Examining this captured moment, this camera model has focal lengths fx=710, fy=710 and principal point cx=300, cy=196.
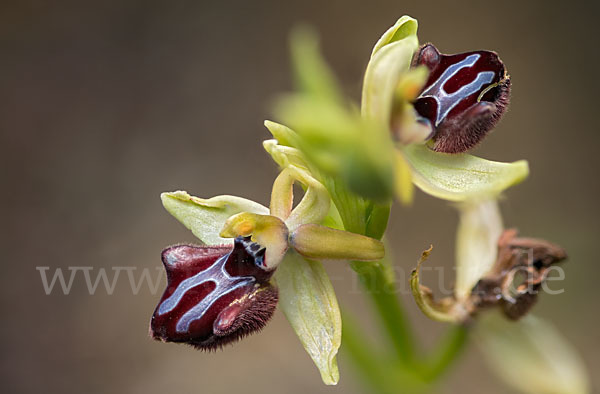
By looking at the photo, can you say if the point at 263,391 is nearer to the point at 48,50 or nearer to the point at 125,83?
the point at 125,83

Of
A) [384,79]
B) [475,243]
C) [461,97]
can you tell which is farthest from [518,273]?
[384,79]

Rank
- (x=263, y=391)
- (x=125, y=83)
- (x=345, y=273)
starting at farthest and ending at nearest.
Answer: (x=125, y=83) < (x=345, y=273) < (x=263, y=391)

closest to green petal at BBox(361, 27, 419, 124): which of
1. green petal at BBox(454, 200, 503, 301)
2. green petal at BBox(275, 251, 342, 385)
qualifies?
green petal at BBox(275, 251, 342, 385)

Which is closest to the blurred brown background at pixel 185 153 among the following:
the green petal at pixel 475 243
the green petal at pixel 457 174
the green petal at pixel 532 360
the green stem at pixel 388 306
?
the green petal at pixel 532 360

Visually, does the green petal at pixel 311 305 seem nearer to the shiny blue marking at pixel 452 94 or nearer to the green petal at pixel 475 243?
the shiny blue marking at pixel 452 94

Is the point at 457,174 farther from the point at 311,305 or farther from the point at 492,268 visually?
the point at 492,268

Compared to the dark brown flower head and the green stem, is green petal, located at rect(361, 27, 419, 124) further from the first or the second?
the dark brown flower head

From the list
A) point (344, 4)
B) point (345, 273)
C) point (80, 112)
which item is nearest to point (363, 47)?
point (344, 4)
